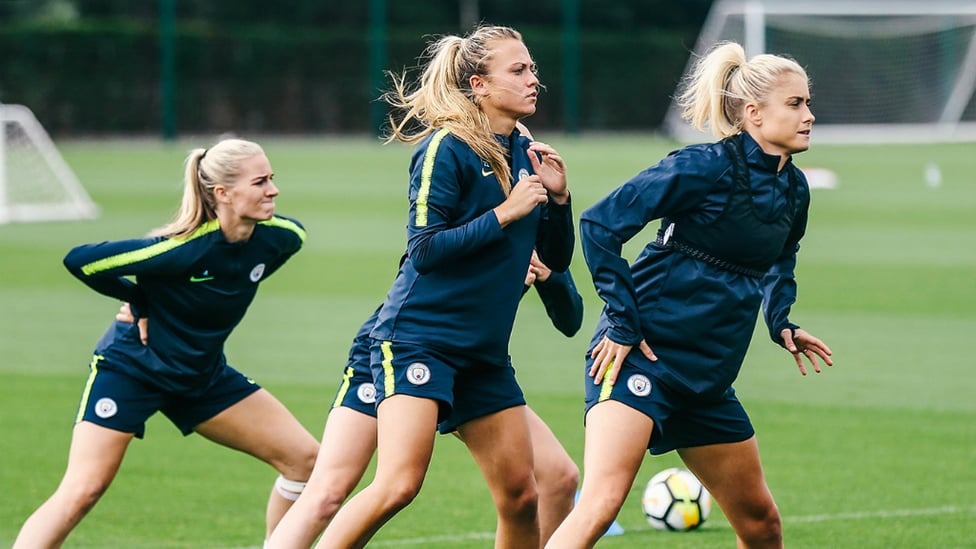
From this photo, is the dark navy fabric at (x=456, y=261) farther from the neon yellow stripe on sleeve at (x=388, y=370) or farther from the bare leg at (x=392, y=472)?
the bare leg at (x=392, y=472)

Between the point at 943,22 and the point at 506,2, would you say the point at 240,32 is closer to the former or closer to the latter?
the point at 506,2

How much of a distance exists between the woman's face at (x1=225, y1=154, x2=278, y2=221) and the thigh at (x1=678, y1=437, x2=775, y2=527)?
1.89 metres

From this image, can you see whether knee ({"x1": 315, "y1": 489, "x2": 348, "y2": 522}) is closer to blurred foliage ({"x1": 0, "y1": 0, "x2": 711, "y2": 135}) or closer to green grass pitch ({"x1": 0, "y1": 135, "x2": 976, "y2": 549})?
green grass pitch ({"x1": 0, "y1": 135, "x2": 976, "y2": 549})

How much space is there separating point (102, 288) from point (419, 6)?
1739 inches

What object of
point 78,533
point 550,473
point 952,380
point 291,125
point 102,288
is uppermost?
point 102,288

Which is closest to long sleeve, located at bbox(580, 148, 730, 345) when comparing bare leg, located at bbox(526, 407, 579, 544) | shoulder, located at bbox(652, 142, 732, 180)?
shoulder, located at bbox(652, 142, 732, 180)

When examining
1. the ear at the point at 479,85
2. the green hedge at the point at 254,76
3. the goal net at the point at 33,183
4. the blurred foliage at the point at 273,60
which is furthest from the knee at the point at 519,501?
the green hedge at the point at 254,76

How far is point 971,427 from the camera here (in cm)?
923

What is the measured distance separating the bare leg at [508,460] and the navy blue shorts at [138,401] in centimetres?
133

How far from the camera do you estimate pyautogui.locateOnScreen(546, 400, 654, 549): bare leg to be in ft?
16.3

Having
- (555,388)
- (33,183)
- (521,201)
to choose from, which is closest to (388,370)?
(521,201)

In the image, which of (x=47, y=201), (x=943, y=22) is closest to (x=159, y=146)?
(x=47, y=201)

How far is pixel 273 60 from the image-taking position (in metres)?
45.2

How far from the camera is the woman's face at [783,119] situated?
5293 millimetres
